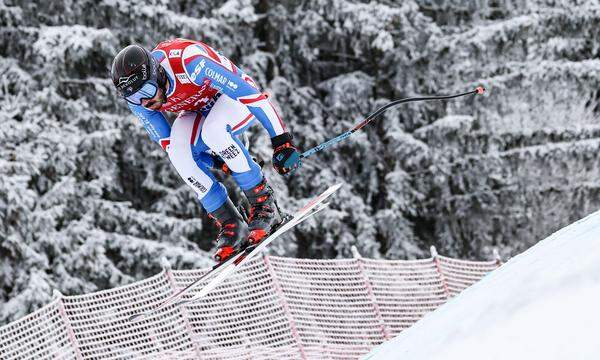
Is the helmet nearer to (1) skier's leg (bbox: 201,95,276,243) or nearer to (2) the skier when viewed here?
(2) the skier

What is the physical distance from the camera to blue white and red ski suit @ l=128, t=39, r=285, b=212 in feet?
17.8

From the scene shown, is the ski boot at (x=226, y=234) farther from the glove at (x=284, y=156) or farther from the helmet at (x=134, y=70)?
the helmet at (x=134, y=70)

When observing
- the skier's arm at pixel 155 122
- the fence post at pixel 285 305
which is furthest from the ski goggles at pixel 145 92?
the fence post at pixel 285 305

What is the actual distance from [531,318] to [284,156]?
8.54 feet

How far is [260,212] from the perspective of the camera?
581 centimetres

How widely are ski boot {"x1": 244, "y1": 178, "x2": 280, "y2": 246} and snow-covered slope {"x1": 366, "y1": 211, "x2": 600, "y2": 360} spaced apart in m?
1.89

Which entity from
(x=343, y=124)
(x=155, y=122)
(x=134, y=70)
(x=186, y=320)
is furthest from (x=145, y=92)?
(x=343, y=124)

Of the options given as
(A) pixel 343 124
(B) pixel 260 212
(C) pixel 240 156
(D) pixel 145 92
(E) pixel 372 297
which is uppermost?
(D) pixel 145 92

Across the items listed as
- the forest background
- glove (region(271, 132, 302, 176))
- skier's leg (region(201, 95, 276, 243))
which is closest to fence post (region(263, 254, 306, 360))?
skier's leg (region(201, 95, 276, 243))

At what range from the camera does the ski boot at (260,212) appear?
5762 mm

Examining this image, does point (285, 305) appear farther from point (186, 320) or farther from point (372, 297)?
point (186, 320)

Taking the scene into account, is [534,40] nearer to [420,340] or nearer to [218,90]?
[218,90]

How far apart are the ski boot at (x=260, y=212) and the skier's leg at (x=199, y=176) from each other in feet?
0.39

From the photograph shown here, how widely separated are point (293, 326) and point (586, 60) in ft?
27.6
